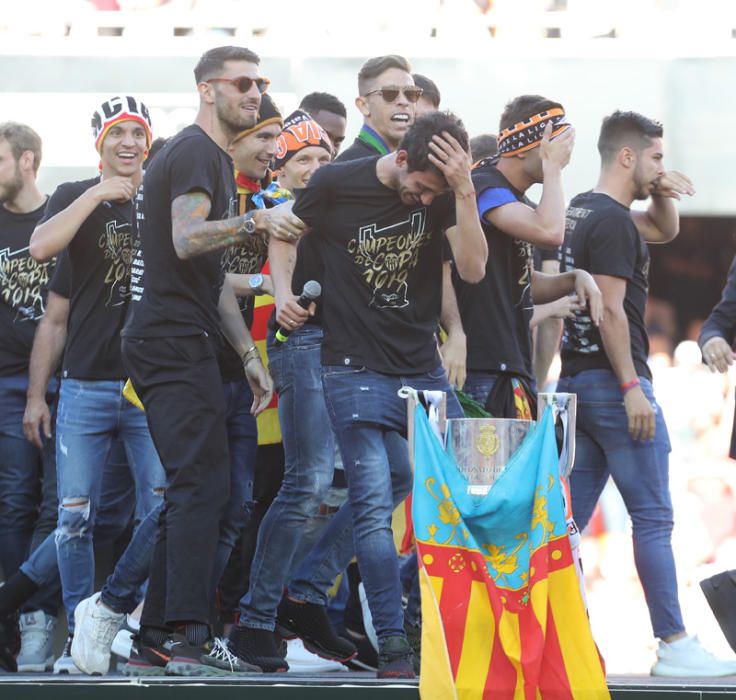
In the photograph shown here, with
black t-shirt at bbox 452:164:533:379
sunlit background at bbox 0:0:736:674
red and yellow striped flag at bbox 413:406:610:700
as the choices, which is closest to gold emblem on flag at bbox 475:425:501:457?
red and yellow striped flag at bbox 413:406:610:700

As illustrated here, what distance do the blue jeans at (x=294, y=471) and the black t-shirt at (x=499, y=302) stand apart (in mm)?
581

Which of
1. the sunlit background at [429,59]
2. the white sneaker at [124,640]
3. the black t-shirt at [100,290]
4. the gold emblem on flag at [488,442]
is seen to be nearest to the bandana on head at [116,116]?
the black t-shirt at [100,290]

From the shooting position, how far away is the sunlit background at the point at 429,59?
37.9 ft

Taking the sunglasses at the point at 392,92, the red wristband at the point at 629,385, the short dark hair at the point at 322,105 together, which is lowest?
the red wristband at the point at 629,385

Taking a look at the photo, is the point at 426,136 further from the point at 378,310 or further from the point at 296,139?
the point at 296,139

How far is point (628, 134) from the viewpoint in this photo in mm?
6398

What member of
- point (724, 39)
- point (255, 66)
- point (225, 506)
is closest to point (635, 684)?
point (225, 506)

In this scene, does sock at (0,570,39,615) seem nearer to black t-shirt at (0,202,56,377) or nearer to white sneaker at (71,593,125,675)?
white sneaker at (71,593,125,675)

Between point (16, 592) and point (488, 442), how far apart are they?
2.20 m

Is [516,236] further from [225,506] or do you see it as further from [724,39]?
[724,39]

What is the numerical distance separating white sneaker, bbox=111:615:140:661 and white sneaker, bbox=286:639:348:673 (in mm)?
574

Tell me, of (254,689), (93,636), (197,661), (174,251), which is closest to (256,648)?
(197,661)

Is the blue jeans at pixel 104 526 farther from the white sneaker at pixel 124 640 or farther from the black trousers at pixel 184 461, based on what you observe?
the black trousers at pixel 184 461

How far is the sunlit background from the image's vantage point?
11539mm
